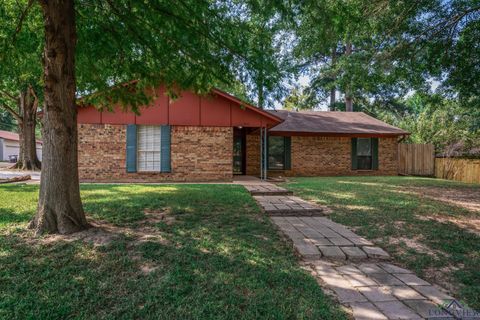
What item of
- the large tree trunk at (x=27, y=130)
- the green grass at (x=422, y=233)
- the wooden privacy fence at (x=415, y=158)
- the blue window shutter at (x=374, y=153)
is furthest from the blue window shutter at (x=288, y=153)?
the large tree trunk at (x=27, y=130)

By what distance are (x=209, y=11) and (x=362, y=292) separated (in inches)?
180

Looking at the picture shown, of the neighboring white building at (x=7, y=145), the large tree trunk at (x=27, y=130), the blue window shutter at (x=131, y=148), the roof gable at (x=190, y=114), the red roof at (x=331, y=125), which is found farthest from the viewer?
the neighboring white building at (x=7, y=145)

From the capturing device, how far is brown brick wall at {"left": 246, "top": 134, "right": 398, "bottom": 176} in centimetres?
1570

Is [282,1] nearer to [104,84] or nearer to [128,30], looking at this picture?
[128,30]

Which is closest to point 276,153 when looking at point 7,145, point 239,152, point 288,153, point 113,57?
point 288,153

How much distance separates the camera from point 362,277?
3.02m

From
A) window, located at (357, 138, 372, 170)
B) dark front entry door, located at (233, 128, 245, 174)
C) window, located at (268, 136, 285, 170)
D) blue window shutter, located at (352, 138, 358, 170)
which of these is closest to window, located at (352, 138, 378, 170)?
window, located at (357, 138, 372, 170)

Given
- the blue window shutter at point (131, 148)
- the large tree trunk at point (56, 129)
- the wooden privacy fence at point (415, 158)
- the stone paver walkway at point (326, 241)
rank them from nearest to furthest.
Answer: the stone paver walkway at point (326, 241) < the large tree trunk at point (56, 129) < the blue window shutter at point (131, 148) < the wooden privacy fence at point (415, 158)

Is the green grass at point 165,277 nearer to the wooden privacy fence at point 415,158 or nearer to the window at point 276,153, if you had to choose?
the window at point 276,153

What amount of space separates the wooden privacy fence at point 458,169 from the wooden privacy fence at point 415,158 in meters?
0.49

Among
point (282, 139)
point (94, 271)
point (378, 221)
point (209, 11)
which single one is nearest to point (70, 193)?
point (94, 271)

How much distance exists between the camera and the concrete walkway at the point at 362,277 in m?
2.41

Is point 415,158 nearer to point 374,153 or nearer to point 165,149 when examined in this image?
point 374,153

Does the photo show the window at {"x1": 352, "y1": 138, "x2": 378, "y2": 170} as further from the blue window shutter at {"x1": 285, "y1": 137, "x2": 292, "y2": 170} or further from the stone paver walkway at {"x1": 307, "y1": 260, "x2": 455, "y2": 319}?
the stone paver walkway at {"x1": 307, "y1": 260, "x2": 455, "y2": 319}
